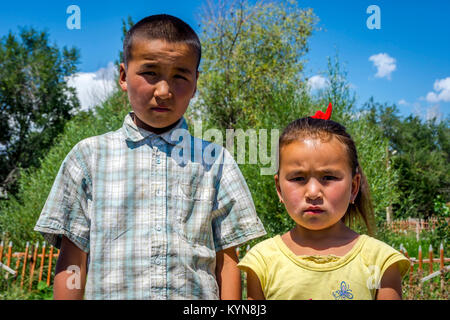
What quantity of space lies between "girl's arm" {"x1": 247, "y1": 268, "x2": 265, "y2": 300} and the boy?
144 mm

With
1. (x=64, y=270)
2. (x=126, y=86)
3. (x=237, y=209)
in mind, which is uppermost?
(x=126, y=86)

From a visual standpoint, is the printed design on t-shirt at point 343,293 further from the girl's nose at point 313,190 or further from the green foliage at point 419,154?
the green foliage at point 419,154

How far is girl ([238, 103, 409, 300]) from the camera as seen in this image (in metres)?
1.68

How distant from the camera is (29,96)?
66.0ft

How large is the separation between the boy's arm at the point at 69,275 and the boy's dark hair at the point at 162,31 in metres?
0.88

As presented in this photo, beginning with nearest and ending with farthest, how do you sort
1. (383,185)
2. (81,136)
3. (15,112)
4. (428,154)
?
(383,185) < (81,136) < (15,112) < (428,154)

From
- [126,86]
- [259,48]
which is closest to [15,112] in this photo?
[259,48]

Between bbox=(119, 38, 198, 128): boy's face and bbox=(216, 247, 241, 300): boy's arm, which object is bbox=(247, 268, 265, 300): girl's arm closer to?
bbox=(216, 247, 241, 300): boy's arm

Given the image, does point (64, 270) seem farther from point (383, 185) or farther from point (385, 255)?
point (383, 185)

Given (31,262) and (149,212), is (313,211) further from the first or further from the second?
(31,262)

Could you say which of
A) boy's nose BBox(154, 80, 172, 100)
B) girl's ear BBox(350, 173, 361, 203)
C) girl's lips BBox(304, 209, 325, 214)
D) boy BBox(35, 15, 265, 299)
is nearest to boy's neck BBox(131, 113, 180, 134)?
boy BBox(35, 15, 265, 299)

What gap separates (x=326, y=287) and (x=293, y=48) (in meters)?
14.6

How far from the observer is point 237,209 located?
1948mm

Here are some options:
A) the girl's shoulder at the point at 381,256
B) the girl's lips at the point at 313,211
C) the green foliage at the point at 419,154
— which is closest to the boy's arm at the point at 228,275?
the girl's lips at the point at 313,211
